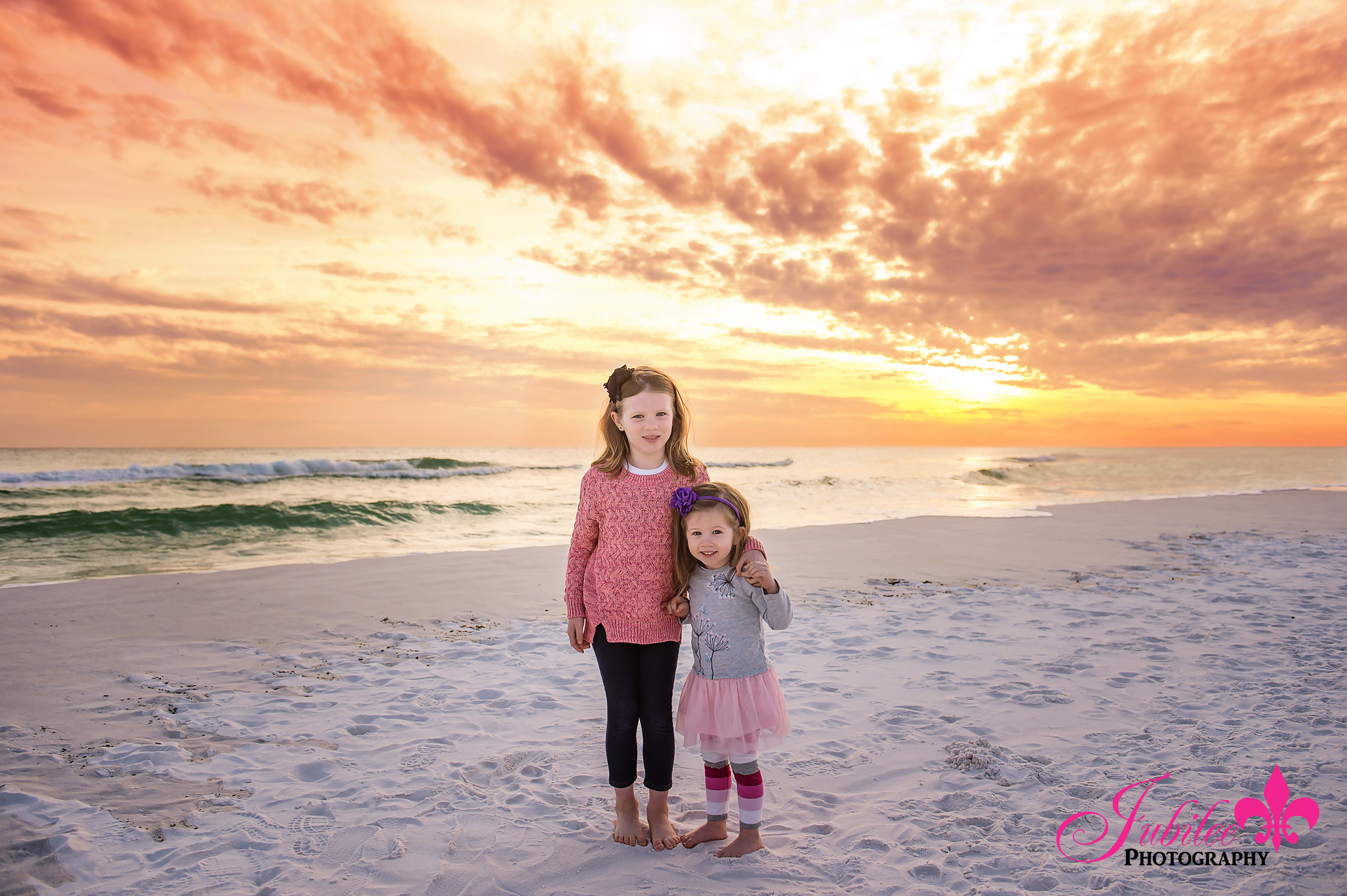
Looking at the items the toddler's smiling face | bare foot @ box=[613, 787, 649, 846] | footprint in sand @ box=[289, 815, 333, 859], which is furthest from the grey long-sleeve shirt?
footprint in sand @ box=[289, 815, 333, 859]

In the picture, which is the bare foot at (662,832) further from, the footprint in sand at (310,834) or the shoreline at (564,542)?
the shoreline at (564,542)

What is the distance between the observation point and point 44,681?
5.00 m

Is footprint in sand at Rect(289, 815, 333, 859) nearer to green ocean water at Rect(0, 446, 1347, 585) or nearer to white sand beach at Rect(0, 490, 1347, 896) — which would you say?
white sand beach at Rect(0, 490, 1347, 896)

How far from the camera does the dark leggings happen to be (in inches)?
122

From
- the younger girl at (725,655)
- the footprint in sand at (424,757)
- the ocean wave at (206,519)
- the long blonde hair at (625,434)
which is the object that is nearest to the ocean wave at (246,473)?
the ocean wave at (206,519)

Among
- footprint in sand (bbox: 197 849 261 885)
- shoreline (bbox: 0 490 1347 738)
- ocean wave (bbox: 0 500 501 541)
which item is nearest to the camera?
footprint in sand (bbox: 197 849 261 885)

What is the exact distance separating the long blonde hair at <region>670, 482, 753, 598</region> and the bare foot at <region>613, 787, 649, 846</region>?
89 cm

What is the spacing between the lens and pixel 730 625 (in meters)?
3.04

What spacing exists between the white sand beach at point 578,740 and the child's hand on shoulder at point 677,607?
99 cm

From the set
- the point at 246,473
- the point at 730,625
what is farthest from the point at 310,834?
the point at 246,473

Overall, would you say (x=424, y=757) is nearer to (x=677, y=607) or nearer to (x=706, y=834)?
(x=706, y=834)

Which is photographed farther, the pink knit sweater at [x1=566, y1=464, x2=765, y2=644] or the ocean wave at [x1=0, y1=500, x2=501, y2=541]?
the ocean wave at [x1=0, y1=500, x2=501, y2=541]

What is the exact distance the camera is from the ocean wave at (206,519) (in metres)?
13.7

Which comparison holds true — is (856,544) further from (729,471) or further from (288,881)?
(729,471)
